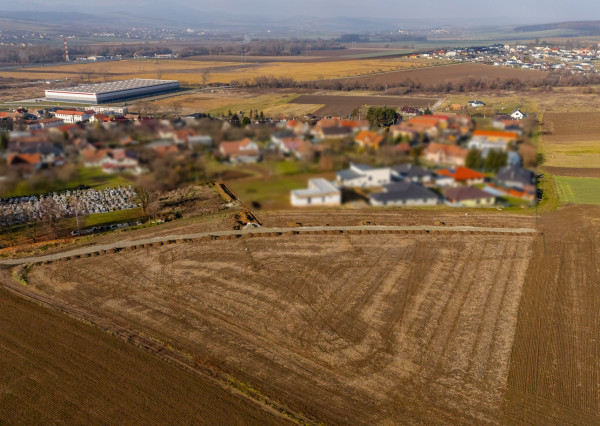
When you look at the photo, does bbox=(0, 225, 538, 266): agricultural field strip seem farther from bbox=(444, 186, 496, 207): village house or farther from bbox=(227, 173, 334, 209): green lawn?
bbox=(227, 173, 334, 209): green lawn

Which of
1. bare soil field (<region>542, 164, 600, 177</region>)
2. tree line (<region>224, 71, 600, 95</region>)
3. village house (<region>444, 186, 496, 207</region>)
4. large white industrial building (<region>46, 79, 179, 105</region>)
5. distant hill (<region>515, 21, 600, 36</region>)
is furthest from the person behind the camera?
distant hill (<region>515, 21, 600, 36</region>)

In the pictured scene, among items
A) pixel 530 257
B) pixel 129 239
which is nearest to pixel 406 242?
pixel 530 257

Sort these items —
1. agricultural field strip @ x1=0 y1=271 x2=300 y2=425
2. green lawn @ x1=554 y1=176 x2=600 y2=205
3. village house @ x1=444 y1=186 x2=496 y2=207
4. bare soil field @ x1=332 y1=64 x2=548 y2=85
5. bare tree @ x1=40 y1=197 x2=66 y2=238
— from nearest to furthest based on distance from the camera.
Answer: agricultural field strip @ x1=0 y1=271 x2=300 y2=425, village house @ x1=444 y1=186 x2=496 y2=207, bare tree @ x1=40 y1=197 x2=66 y2=238, green lawn @ x1=554 y1=176 x2=600 y2=205, bare soil field @ x1=332 y1=64 x2=548 y2=85

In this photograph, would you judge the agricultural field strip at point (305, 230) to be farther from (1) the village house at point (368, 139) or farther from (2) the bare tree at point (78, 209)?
(1) the village house at point (368, 139)

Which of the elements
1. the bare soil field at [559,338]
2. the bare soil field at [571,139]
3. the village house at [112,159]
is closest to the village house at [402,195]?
the bare soil field at [559,338]

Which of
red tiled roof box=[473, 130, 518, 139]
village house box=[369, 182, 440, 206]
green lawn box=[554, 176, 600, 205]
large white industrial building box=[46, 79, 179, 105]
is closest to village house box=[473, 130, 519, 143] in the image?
red tiled roof box=[473, 130, 518, 139]

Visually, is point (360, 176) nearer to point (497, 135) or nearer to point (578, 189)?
point (497, 135)

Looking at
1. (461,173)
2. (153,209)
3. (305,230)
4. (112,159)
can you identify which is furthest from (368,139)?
(153,209)
